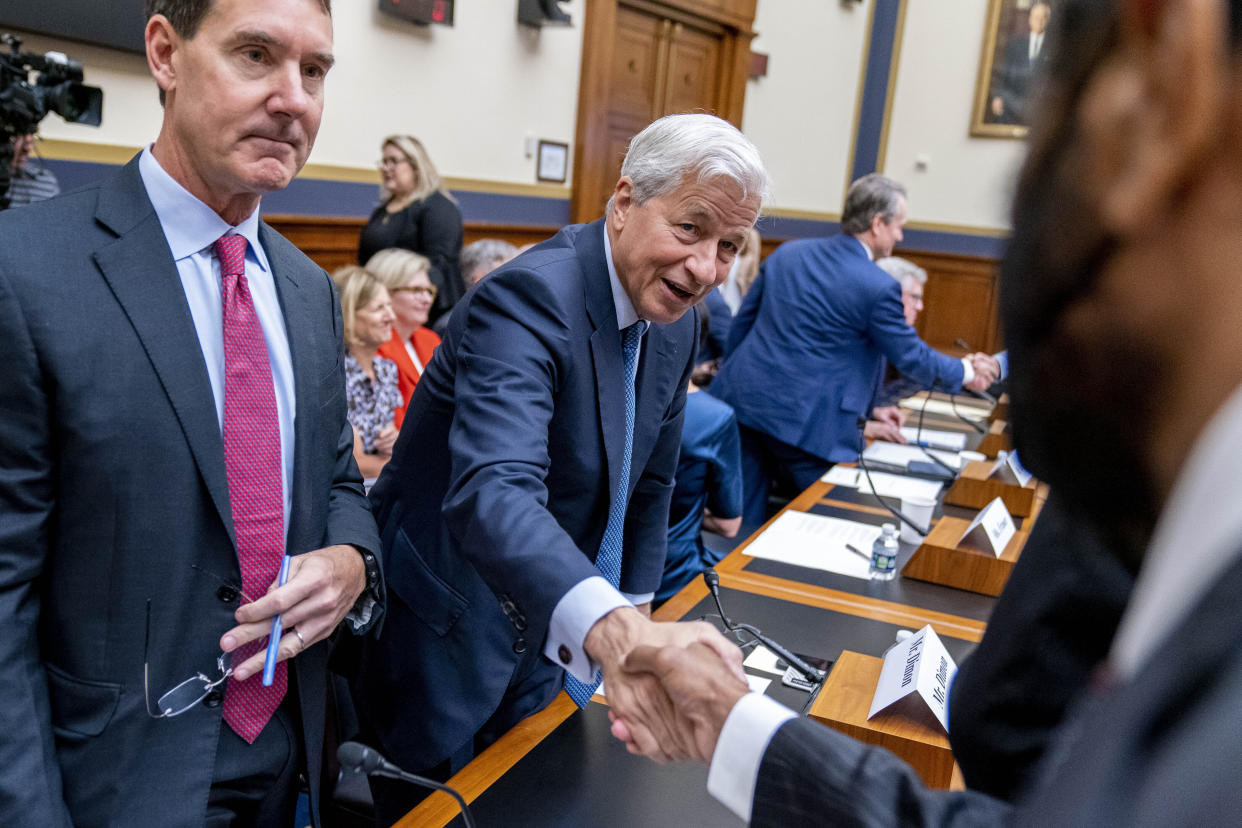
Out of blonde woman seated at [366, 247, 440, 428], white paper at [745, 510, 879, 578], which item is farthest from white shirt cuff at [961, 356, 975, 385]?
blonde woman seated at [366, 247, 440, 428]

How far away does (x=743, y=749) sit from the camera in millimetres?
932

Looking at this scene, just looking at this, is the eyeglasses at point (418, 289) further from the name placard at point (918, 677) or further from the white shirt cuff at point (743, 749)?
the white shirt cuff at point (743, 749)

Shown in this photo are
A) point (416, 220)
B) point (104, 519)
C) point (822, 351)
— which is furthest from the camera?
point (416, 220)

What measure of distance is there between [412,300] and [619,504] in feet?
7.84

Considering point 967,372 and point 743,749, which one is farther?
point 967,372

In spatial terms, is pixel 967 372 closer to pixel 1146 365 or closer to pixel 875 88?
pixel 1146 365

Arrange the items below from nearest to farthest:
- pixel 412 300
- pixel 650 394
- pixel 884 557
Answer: pixel 650 394 → pixel 884 557 → pixel 412 300

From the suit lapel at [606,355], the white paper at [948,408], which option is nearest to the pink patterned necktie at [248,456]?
the suit lapel at [606,355]

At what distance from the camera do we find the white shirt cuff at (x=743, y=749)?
2.99ft

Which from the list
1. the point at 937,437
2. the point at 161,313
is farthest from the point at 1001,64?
the point at 161,313

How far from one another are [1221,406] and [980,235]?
9721mm

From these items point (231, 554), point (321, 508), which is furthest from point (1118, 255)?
point (321, 508)

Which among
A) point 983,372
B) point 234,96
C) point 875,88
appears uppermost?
point 875,88

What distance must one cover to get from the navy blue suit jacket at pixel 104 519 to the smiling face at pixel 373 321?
7.36 ft
